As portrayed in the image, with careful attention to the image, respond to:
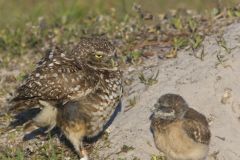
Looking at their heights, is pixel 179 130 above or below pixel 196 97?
below

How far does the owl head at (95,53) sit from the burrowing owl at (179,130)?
875mm

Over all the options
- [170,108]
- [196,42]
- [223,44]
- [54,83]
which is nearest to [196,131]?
[170,108]

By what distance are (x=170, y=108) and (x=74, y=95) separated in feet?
3.33

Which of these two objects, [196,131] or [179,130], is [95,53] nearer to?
[179,130]

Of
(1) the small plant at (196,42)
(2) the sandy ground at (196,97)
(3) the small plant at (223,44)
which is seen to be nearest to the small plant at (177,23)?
(1) the small plant at (196,42)

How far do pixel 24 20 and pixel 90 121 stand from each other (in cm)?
459

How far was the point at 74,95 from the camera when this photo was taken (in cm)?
845

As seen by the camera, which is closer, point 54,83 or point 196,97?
point 54,83

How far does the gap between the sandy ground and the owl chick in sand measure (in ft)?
1.42

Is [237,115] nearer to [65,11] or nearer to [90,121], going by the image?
[90,121]

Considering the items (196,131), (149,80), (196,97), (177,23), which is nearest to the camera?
(196,131)

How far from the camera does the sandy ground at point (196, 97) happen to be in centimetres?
870

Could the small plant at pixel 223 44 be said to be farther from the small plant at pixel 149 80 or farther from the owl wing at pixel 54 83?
the owl wing at pixel 54 83

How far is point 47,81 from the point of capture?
8492 mm
